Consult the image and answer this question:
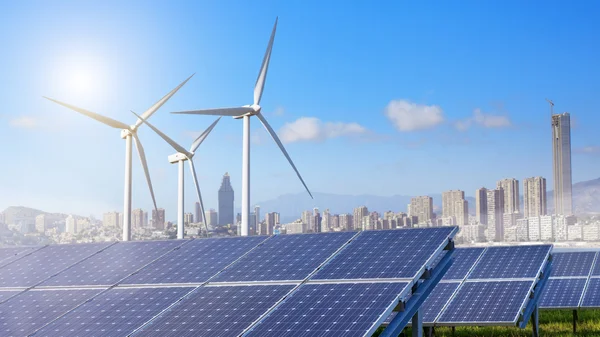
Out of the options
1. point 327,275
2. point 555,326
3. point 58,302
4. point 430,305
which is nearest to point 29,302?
point 58,302

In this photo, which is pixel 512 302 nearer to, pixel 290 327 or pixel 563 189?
pixel 290 327

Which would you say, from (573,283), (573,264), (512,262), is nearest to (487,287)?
(512,262)

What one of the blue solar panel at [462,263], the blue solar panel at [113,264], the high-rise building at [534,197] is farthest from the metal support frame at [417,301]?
the high-rise building at [534,197]

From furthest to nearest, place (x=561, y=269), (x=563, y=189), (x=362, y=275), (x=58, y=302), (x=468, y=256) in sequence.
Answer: (x=563, y=189)
(x=561, y=269)
(x=468, y=256)
(x=58, y=302)
(x=362, y=275)

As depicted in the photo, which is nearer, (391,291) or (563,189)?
(391,291)

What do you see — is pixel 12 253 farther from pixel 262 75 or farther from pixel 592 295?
pixel 592 295

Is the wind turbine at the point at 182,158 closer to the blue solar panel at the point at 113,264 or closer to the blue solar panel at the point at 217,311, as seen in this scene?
the blue solar panel at the point at 113,264
